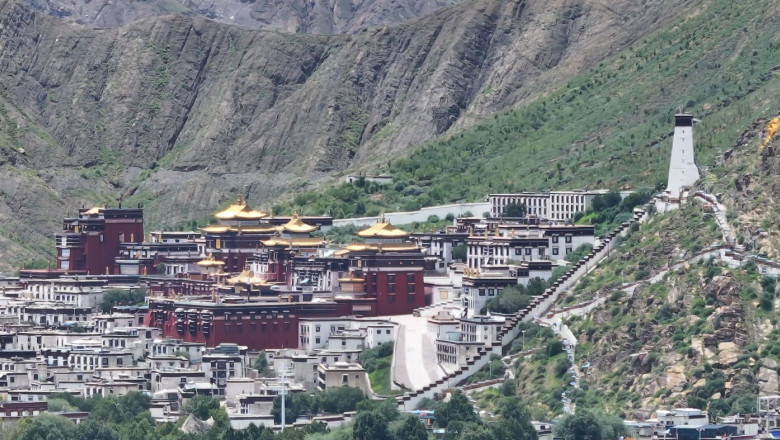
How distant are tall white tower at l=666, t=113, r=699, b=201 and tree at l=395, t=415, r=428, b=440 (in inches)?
1172

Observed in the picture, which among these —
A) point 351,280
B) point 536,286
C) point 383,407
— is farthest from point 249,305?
point 383,407

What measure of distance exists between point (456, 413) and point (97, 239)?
208 feet

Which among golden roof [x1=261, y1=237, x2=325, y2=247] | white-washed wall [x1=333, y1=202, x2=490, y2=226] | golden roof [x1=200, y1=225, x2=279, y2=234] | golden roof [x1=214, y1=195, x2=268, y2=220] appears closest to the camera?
golden roof [x1=261, y1=237, x2=325, y2=247]

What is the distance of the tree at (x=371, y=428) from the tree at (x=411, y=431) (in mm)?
678

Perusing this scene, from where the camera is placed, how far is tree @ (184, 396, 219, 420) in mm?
149125

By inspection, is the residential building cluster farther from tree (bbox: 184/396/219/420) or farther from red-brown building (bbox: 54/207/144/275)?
tree (bbox: 184/396/219/420)

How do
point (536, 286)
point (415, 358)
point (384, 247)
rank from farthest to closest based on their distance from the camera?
1. point (384, 247)
2. point (536, 286)
3. point (415, 358)

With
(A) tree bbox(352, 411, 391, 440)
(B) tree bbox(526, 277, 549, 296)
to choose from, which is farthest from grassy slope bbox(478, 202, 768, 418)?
(A) tree bbox(352, 411, 391, 440)

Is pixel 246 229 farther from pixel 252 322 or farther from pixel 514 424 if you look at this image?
pixel 514 424

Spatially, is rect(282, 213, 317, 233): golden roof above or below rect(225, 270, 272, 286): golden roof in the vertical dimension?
above

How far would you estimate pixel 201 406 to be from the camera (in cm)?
15000

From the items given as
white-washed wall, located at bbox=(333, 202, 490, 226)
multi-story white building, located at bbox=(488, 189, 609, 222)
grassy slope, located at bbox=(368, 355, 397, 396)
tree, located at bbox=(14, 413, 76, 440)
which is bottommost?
tree, located at bbox=(14, 413, 76, 440)

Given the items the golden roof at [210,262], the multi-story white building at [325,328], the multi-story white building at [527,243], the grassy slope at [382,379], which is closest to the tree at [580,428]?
the grassy slope at [382,379]

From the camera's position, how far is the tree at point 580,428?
128250 millimetres
